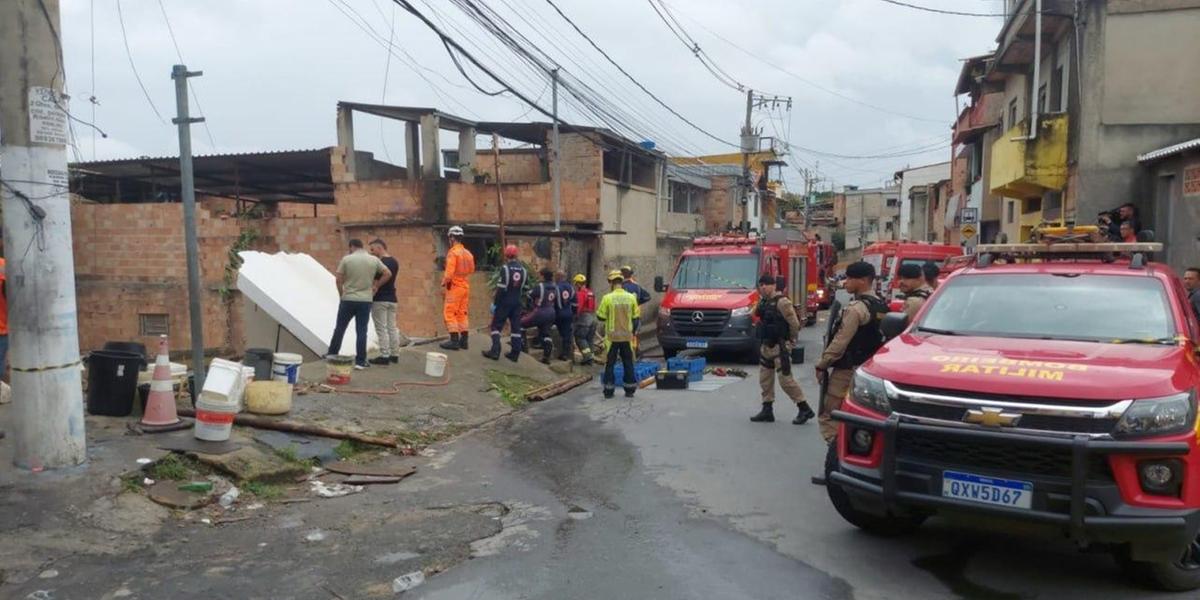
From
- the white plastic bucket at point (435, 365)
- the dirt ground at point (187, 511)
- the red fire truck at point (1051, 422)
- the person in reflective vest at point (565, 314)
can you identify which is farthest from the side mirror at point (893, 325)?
the person in reflective vest at point (565, 314)

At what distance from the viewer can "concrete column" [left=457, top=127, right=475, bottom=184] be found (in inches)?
799

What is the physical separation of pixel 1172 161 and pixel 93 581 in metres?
17.3

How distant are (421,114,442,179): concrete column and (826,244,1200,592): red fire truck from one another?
15.0 m

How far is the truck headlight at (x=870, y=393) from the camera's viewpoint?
486 centimetres

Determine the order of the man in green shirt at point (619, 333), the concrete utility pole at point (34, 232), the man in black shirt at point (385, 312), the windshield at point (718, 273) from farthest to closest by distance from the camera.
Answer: the windshield at point (718, 273) < the man in green shirt at point (619, 333) < the man in black shirt at point (385, 312) < the concrete utility pole at point (34, 232)

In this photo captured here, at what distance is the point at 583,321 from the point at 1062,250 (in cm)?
957

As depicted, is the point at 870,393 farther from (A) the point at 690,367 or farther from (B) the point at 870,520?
(A) the point at 690,367

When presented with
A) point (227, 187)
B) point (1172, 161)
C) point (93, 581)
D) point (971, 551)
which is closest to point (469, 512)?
point (93, 581)

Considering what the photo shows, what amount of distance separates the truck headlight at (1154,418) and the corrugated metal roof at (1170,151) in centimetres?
1150

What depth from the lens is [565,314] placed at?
46.6 feet

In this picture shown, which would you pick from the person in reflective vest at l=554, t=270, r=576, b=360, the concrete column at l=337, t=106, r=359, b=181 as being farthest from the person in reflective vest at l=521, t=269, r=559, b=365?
the concrete column at l=337, t=106, r=359, b=181

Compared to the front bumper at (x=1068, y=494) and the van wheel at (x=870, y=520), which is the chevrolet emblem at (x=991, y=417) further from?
the van wheel at (x=870, y=520)

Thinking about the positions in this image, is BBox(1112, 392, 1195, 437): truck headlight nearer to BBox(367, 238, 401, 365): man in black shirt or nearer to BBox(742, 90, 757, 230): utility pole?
BBox(367, 238, 401, 365): man in black shirt

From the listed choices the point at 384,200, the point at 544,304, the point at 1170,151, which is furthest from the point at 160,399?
the point at 1170,151
